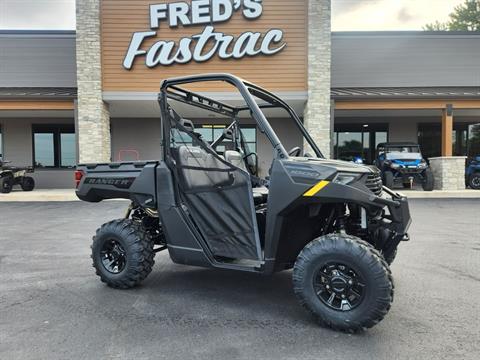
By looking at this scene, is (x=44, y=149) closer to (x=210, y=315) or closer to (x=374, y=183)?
(x=210, y=315)

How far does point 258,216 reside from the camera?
361 centimetres

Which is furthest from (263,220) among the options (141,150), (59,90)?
(141,150)

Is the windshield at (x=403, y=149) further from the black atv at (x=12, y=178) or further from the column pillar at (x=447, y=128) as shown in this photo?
the black atv at (x=12, y=178)

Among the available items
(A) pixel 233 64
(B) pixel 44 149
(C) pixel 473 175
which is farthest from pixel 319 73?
(B) pixel 44 149

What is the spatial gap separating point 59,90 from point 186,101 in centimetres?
1234

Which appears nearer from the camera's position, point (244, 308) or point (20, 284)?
point (244, 308)

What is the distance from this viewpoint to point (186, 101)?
4121 mm

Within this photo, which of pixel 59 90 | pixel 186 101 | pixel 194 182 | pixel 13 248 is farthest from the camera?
pixel 59 90

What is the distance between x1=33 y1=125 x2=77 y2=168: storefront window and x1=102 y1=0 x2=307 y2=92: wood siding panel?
17.4 feet

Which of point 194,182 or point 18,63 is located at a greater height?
point 18,63

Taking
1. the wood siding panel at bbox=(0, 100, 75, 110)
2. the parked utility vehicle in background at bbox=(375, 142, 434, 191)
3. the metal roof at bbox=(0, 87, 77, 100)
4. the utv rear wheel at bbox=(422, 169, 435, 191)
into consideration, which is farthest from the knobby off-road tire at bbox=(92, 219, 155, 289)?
the utv rear wheel at bbox=(422, 169, 435, 191)

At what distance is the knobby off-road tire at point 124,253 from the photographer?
3912mm

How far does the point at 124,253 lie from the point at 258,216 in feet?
4.91

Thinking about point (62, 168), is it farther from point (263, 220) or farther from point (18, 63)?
point (263, 220)
